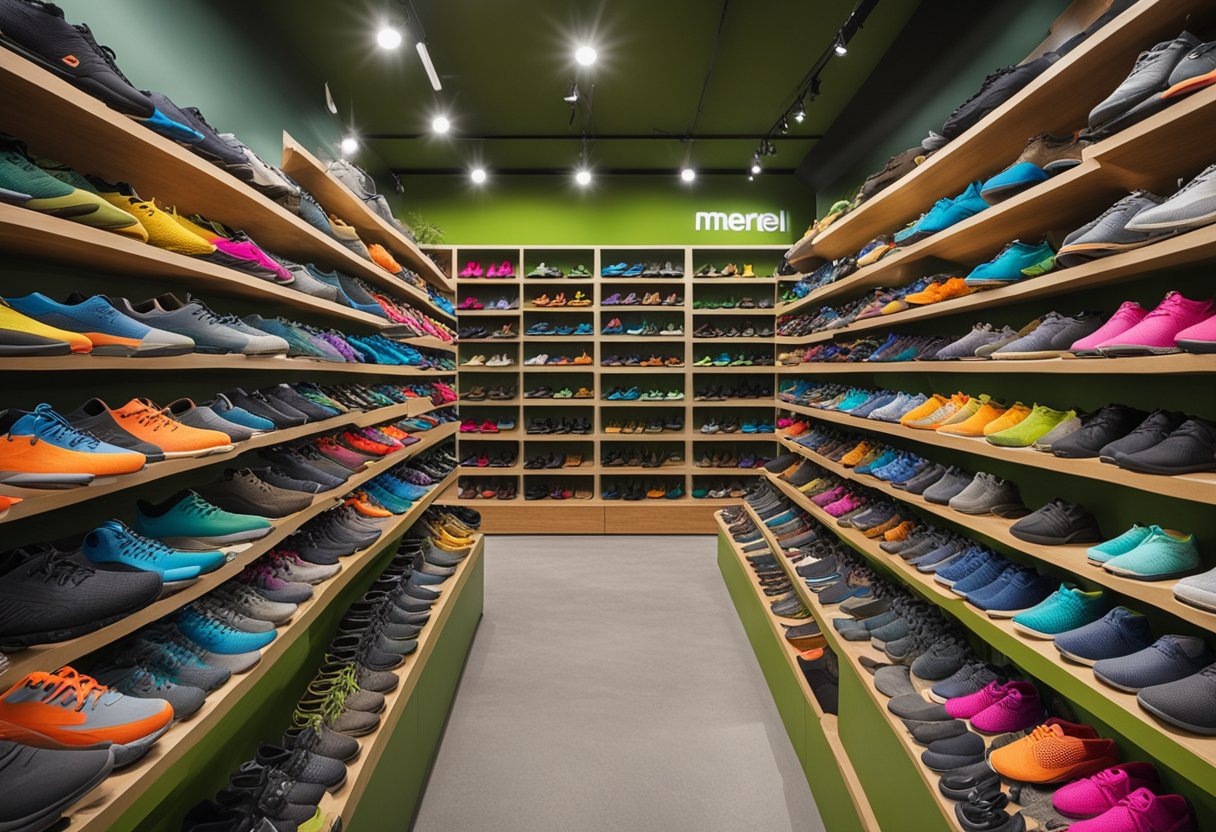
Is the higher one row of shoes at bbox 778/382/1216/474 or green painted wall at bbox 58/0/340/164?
green painted wall at bbox 58/0/340/164

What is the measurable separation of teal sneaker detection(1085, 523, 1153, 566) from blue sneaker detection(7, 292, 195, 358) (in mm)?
2259

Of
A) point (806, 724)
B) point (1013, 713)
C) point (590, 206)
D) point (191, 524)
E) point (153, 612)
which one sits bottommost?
point (806, 724)

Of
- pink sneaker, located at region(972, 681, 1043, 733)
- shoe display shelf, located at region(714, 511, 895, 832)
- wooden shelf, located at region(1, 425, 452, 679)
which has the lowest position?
shoe display shelf, located at region(714, 511, 895, 832)

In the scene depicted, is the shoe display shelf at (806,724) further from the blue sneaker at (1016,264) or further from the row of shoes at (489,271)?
the row of shoes at (489,271)

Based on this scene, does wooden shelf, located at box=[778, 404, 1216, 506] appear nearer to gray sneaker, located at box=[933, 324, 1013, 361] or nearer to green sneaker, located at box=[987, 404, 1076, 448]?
green sneaker, located at box=[987, 404, 1076, 448]

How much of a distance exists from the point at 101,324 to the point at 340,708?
4.49ft

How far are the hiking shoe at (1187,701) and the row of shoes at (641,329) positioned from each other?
5.46m

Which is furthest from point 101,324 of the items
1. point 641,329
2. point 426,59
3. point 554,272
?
point 641,329

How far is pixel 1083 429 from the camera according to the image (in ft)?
5.48

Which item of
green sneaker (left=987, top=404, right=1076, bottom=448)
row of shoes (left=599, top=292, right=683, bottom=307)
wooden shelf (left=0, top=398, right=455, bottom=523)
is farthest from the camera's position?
row of shoes (left=599, top=292, right=683, bottom=307)

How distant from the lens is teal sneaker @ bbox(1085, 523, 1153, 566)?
5.07 ft

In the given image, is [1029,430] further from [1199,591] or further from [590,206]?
[590,206]

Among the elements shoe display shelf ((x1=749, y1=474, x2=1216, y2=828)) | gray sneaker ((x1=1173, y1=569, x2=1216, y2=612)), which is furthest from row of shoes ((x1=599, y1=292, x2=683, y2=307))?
gray sneaker ((x1=1173, y1=569, x2=1216, y2=612))

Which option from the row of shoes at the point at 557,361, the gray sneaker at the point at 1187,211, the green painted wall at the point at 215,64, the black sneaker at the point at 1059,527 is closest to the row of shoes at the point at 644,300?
the row of shoes at the point at 557,361
